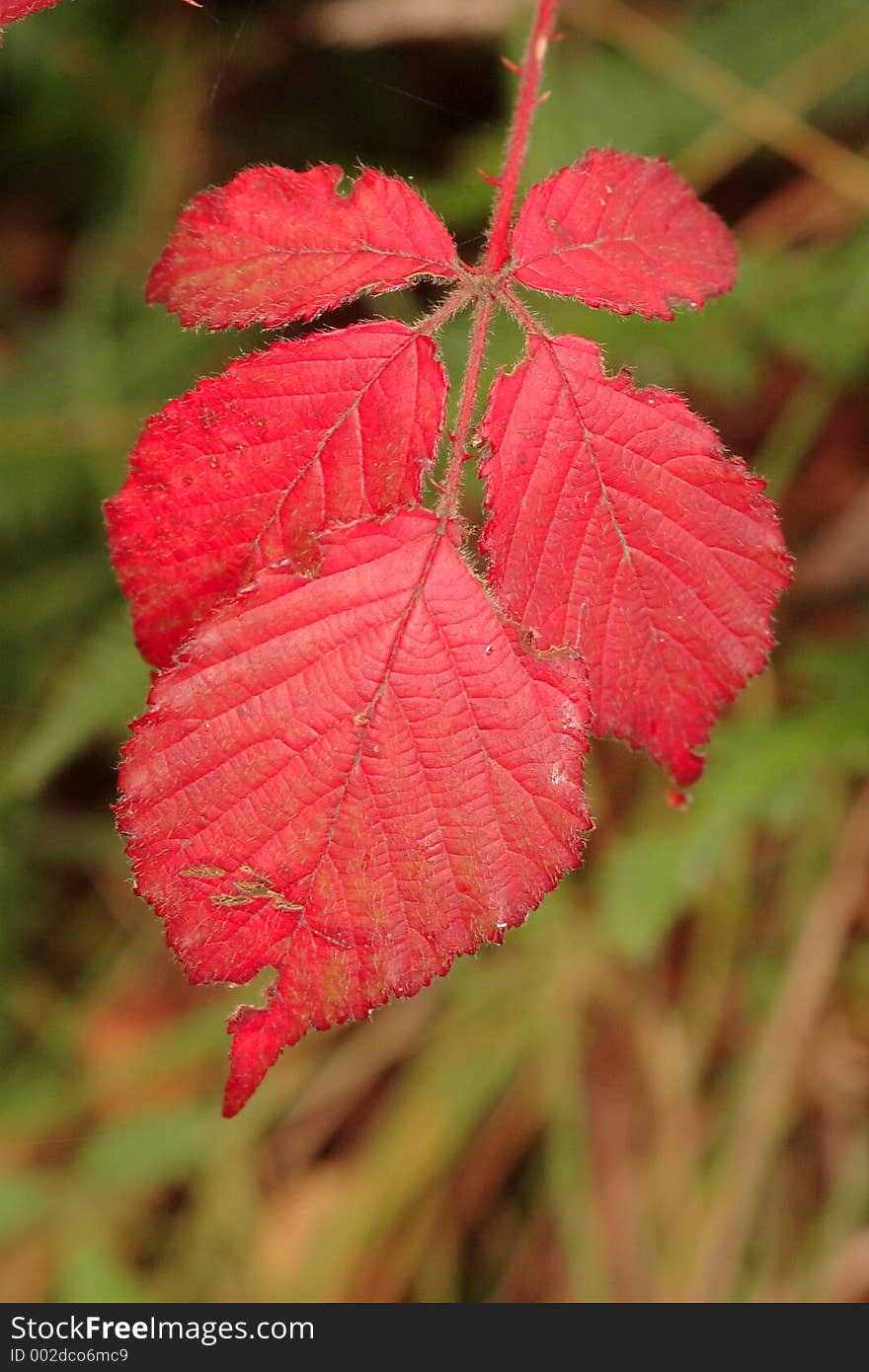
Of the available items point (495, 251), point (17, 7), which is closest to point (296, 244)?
point (495, 251)

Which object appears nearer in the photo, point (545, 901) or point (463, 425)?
point (463, 425)

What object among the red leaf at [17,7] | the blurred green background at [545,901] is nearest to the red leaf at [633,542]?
the red leaf at [17,7]

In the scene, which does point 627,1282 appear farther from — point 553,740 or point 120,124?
point 120,124

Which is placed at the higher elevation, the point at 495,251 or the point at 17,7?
the point at 17,7

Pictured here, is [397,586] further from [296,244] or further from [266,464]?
[296,244]

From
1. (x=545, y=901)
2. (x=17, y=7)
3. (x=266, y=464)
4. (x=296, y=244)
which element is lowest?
(x=545, y=901)

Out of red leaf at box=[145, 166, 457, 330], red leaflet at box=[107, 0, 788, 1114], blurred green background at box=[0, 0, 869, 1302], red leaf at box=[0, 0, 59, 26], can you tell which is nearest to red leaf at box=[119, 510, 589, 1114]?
red leaflet at box=[107, 0, 788, 1114]
